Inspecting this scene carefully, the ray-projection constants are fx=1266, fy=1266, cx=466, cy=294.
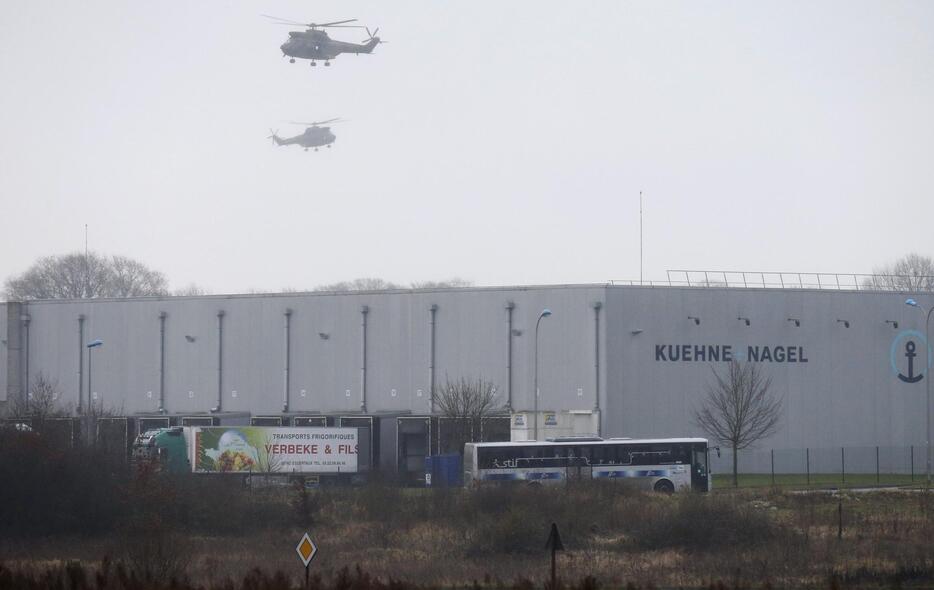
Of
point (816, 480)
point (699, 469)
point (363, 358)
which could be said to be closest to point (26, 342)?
point (363, 358)

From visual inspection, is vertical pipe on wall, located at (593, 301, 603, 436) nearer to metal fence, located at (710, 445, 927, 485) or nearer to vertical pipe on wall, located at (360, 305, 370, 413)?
metal fence, located at (710, 445, 927, 485)

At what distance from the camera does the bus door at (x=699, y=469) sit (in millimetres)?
52000

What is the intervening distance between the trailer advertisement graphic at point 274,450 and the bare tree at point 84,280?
70928 mm

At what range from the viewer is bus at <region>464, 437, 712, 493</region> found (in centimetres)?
5184

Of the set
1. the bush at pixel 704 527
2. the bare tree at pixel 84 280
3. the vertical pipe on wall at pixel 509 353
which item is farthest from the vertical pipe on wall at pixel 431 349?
the bare tree at pixel 84 280

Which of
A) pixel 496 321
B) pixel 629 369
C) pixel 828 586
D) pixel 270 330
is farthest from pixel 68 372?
pixel 828 586

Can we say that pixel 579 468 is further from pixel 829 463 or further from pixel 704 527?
pixel 829 463

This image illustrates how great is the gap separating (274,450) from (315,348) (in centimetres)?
1245

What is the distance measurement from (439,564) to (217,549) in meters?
7.59

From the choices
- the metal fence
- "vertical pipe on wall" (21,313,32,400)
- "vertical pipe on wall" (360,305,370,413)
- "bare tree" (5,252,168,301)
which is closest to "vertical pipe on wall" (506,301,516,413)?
"vertical pipe on wall" (360,305,370,413)

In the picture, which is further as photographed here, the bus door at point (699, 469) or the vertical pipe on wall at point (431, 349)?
the vertical pipe on wall at point (431, 349)

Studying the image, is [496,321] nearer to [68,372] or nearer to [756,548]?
[68,372]

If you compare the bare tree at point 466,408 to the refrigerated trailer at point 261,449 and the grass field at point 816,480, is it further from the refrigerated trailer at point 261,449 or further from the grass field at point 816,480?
the grass field at point 816,480

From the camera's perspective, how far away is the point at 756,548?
35656 mm
